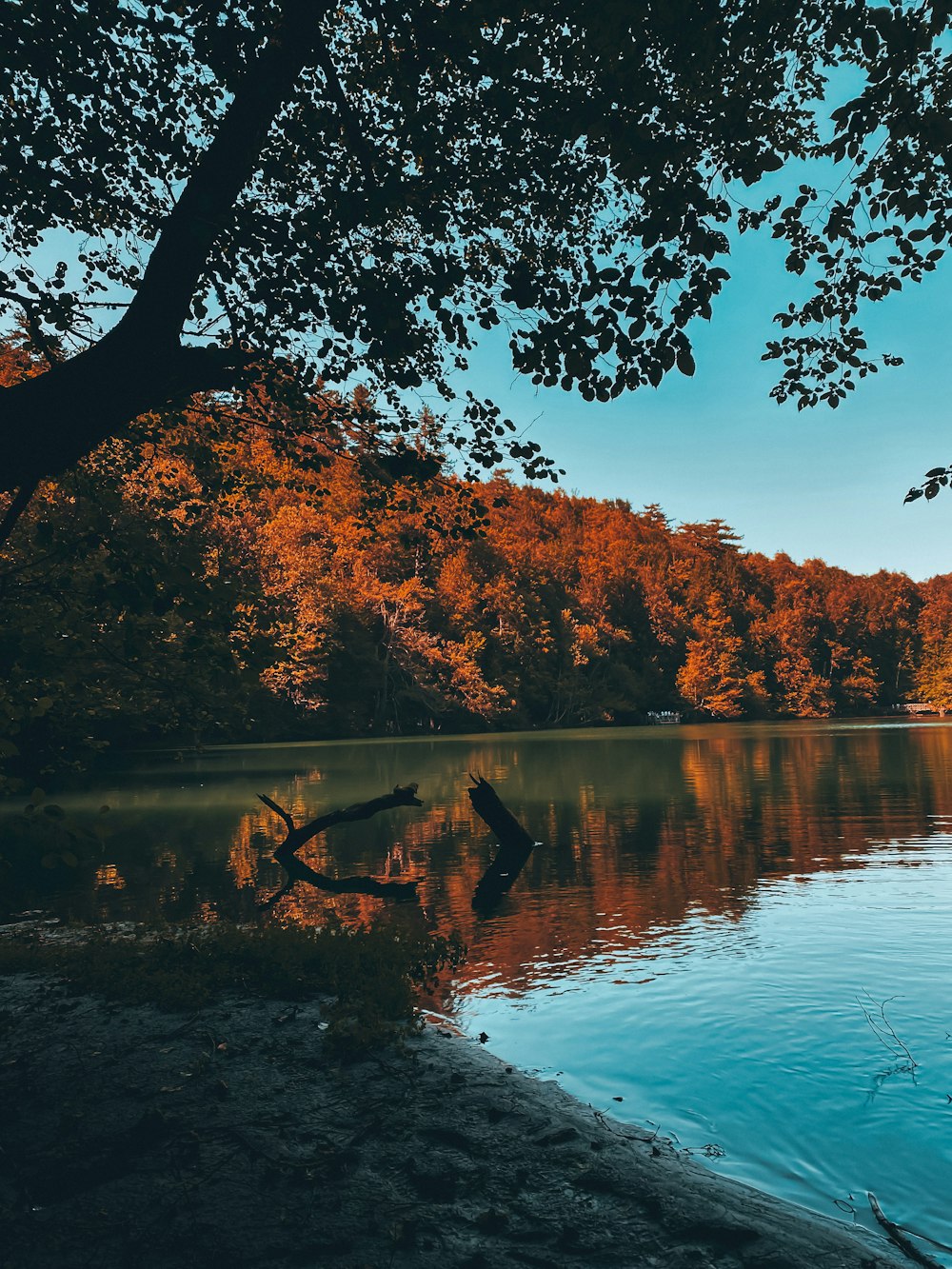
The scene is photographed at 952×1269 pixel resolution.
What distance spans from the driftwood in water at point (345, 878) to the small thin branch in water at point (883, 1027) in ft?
27.4

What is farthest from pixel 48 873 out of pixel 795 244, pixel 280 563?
pixel 280 563

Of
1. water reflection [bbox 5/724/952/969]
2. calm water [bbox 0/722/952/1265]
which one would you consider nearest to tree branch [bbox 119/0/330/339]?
calm water [bbox 0/722/952/1265]

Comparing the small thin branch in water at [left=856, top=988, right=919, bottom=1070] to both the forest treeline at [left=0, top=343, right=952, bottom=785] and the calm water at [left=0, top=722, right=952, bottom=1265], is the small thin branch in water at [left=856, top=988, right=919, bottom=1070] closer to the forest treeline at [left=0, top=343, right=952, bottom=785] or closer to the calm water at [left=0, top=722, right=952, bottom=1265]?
the calm water at [left=0, top=722, right=952, bottom=1265]

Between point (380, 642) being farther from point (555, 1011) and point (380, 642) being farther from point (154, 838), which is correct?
point (555, 1011)

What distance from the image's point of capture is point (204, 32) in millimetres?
6406

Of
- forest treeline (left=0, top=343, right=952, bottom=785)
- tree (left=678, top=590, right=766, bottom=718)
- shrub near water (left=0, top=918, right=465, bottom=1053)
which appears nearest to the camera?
forest treeline (left=0, top=343, right=952, bottom=785)

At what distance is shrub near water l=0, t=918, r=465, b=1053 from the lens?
8.28 meters

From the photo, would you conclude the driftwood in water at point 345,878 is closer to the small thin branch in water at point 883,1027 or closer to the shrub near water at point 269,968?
the shrub near water at point 269,968

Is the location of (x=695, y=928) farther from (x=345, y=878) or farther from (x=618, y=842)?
(x=618, y=842)

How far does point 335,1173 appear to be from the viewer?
5234 mm

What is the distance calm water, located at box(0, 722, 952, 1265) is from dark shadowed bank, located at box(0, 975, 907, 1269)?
1.05 meters

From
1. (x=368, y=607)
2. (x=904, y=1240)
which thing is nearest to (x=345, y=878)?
(x=904, y=1240)

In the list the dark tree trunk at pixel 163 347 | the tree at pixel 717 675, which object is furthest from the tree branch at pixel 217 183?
the tree at pixel 717 675

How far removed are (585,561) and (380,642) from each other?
43868 mm
